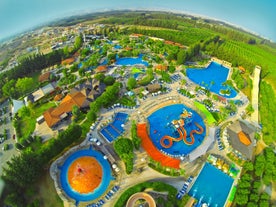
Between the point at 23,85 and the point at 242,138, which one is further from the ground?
the point at 242,138

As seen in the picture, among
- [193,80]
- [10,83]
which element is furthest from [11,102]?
[193,80]

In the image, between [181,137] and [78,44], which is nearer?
[181,137]

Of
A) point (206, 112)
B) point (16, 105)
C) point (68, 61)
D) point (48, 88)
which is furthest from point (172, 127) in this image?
point (68, 61)

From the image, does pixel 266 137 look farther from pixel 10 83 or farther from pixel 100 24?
pixel 100 24

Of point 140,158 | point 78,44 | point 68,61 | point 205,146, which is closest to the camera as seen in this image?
point 140,158

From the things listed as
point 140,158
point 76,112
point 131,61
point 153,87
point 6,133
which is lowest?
point 6,133

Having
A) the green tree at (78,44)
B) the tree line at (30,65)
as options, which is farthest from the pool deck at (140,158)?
the green tree at (78,44)

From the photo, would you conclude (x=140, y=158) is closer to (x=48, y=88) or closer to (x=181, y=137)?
(x=181, y=137)

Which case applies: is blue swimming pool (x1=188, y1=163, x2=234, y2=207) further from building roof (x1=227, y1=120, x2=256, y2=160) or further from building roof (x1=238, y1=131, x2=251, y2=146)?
building roof (x1=238, y1=131, x2=251, y2=146)
